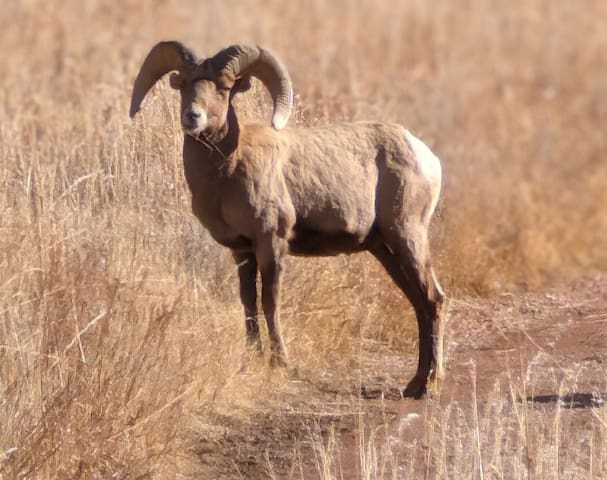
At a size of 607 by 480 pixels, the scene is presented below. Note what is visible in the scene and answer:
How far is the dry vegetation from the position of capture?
6.46 metres

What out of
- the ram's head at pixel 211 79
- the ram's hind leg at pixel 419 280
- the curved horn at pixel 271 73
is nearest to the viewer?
the ram's head at pixel 211 79

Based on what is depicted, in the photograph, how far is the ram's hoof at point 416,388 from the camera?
327 inches

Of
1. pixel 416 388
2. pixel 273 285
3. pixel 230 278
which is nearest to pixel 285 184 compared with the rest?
pixel 273 285

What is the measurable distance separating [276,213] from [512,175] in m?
8.70

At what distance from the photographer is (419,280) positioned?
28.7 feet

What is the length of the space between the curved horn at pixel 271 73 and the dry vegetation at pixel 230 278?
101 centimetres

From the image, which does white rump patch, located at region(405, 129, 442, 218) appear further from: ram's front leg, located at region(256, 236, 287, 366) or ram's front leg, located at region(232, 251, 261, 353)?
ram's front leg, located at region(232, 251, 261, 353)

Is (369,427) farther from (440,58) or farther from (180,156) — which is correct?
Answer: (440,58)

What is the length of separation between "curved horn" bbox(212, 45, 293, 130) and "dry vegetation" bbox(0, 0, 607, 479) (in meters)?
1.01

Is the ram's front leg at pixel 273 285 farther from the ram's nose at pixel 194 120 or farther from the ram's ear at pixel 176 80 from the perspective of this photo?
the ram's ear at pixel 176 80

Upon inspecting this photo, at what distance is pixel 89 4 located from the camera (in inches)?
836

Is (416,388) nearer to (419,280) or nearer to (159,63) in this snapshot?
(419,280)

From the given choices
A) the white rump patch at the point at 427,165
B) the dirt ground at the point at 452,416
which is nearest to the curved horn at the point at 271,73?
the white rump patch at the point at 427,165

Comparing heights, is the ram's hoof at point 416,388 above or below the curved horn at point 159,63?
below
